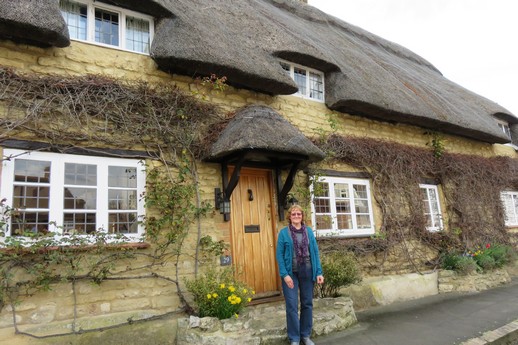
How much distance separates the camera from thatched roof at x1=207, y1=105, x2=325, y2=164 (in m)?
4.89

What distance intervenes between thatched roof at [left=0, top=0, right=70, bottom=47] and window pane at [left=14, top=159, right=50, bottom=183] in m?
1.57

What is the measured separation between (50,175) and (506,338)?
6.39 meters

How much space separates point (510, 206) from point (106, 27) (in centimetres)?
1252

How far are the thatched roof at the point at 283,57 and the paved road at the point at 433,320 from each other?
4095mm

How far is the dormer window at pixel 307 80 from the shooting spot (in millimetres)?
7156

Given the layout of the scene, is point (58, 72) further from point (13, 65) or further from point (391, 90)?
point (391, 90)

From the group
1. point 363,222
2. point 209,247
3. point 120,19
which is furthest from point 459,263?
point 120,19

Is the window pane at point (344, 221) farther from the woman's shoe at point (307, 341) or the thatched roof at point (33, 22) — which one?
the thatched roof at point (33, 22)

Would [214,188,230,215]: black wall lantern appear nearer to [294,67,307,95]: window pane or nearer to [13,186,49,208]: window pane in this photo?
[13,186,49,208]: window pane

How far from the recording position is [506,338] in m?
4.69

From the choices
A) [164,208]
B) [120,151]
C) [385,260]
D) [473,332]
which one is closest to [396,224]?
[385,260]

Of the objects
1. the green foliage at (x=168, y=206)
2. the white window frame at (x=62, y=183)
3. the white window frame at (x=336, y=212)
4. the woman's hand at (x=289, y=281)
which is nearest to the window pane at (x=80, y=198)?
the white window frame at (x=62, y=183)

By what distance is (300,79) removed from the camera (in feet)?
24.0

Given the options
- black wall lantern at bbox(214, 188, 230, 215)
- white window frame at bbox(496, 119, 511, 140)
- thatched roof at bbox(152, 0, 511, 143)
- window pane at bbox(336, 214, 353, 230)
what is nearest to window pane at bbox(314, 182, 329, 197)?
window pane at bbox(336, 214, 353, 230)
